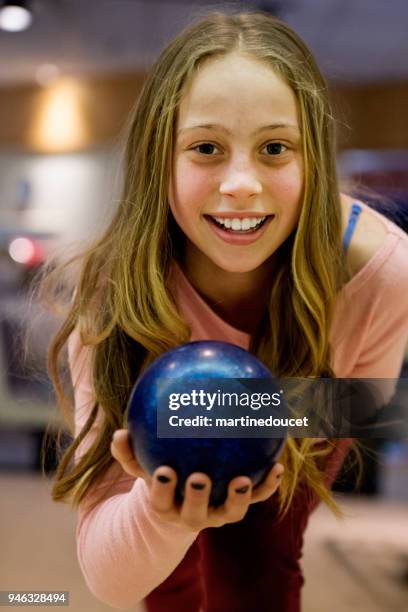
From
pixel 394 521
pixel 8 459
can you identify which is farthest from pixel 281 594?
pixel 8 459

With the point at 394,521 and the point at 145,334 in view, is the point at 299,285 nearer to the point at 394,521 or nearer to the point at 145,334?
the point at 145,334

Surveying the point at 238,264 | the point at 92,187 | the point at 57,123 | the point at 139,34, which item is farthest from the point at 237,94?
the point at 57,123

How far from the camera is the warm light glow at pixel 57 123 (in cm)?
208

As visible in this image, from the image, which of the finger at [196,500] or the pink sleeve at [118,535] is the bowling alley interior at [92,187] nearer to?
the pink sleeve at [118,535]

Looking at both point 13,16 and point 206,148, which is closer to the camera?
point 206,148

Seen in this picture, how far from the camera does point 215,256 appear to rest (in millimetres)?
566

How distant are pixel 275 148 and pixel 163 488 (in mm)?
262

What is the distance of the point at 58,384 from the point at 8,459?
1188 millimetres

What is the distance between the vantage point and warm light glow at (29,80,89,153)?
6.81 feet

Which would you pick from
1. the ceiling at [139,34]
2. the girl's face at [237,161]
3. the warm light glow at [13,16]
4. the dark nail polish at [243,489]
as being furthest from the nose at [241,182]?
the warm light glow at [13,16]

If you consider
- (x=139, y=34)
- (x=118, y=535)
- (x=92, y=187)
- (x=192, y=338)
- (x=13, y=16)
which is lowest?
(x=118, y=535)

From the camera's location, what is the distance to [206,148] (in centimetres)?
53

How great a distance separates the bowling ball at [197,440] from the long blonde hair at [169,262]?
12cm

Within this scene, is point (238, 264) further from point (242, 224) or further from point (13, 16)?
point (13, 16)
